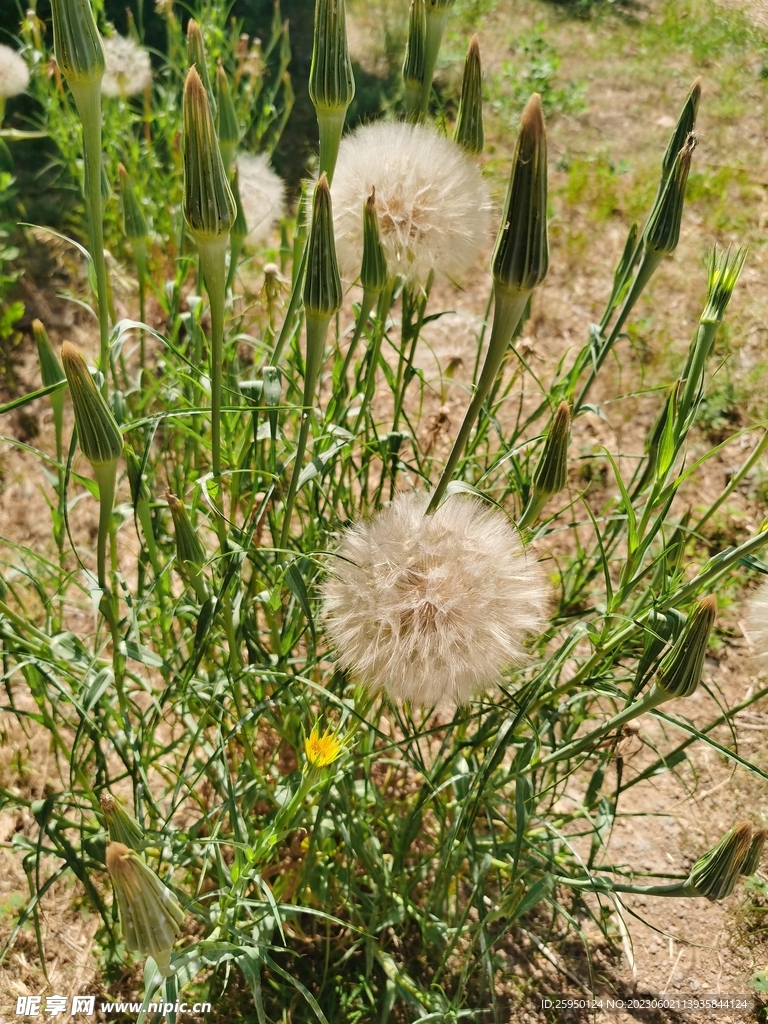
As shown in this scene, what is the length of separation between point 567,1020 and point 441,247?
1.65m

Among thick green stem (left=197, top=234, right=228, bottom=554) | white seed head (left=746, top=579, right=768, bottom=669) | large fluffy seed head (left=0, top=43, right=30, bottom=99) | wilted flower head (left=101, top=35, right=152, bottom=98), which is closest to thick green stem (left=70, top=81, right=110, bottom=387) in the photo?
thick green stem (left=197, top=234, right=228, bottom=554)

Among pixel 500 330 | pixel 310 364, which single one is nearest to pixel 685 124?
pixel 500 330

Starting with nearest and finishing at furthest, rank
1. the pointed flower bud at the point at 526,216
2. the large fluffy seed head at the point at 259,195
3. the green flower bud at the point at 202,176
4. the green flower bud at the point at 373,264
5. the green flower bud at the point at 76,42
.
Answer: the pointed flower bud at the point at 526,216, the green flower bud at the point at 202,176, the green flower bud at the point at 76,42, the green flower bud at the point at 373,264, the large fluffy seed head at the point at 259,195

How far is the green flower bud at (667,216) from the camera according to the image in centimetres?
118

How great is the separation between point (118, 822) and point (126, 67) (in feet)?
8.76

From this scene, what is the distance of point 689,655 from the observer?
1071 mm

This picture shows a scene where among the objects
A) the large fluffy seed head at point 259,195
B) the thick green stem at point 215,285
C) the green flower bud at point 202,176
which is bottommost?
the large fluffy seed head at point 259,195

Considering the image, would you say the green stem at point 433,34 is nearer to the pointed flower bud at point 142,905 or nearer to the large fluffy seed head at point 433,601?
the large fluffy seed head at point 433,601

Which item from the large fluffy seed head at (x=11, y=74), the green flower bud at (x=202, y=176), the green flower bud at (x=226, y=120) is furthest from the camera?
the large fluffy seed head at (x=11, y=74)

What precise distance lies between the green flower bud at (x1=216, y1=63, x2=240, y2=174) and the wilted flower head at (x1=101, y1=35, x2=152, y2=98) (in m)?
1.43

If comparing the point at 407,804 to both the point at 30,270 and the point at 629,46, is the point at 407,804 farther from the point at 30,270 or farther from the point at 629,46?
the point at 629,46

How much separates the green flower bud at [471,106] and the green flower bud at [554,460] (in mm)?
540

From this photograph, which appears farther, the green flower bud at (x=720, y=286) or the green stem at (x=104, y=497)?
the green flower bud at (x=720, y=286)

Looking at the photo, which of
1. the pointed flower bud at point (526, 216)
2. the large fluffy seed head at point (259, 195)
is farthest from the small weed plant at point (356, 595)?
the large fluffy seed head at point (259, 195)
